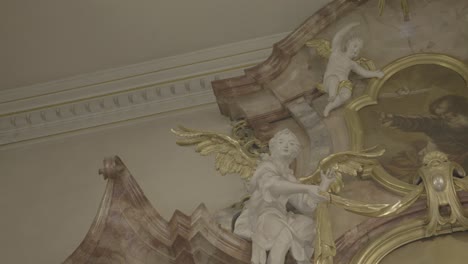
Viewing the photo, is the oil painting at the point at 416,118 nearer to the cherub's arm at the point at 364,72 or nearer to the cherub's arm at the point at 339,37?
the cherub's arm at the point at 364,72

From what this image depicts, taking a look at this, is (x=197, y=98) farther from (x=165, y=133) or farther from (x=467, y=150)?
(x=467, y=150)

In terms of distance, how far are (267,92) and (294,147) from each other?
43.3 inches

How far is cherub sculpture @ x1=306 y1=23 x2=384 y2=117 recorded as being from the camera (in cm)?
670

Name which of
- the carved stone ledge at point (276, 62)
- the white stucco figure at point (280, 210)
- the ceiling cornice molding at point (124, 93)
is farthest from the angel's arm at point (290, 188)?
the ceiling cornice molding at point (124, 93)

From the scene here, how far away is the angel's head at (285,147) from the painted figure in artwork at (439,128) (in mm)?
680

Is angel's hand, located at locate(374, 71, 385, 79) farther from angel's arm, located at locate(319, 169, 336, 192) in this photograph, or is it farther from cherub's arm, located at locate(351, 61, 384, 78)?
angel's arm, located at locate(319, 169, 336, 192)

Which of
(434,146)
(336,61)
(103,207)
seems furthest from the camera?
(336,61)

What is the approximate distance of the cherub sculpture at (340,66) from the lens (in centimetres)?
670

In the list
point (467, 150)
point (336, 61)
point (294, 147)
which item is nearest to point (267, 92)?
point (336, 61)

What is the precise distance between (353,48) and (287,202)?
1.52 metres

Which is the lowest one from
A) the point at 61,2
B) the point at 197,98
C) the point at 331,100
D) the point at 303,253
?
the point at 303,253

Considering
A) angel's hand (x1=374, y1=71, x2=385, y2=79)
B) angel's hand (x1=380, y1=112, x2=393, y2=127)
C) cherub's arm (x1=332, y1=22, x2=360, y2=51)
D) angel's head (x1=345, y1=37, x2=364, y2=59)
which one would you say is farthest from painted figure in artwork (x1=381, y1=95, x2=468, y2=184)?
cherub's arm (x1=332, y1=22, x2=360, y2=51)

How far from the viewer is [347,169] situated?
609cm

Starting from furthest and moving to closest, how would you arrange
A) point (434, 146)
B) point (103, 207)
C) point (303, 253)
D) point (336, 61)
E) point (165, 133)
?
point (165, 133)
point (336, 61)
point (434, 146)
point (103, 207)
point (303, 253)
